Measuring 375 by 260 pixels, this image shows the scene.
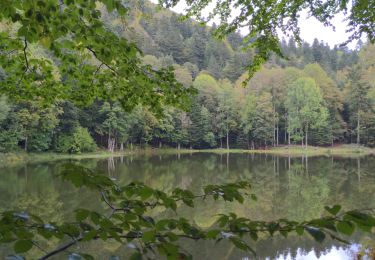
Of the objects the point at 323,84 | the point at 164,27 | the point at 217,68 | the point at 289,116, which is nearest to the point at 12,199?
the point at 289,116

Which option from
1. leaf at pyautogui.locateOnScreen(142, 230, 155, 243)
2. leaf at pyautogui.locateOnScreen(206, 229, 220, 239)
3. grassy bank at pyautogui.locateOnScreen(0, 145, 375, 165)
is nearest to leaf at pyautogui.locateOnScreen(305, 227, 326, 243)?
leaf at pyautogui.locateOnScreen(206, 229, 220, 239)

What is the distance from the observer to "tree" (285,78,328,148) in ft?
163

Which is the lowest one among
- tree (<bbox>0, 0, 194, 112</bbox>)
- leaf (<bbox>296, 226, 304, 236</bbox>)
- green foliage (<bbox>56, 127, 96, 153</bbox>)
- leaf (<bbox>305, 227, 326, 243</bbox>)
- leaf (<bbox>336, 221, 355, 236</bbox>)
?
green foliage (<bbox>56, 127, 96, 153</bbox>)

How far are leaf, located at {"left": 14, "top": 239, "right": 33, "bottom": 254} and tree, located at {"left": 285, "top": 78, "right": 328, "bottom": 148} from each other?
5111cm

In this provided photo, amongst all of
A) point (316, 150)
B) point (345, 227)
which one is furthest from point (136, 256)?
point (316, 150)

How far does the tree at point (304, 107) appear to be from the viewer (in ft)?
163

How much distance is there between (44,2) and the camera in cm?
175

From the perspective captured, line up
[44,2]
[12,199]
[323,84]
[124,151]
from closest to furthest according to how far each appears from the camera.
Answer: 1. [44,2]
2. [12,199]
3. [124,151]
4. [323,84]

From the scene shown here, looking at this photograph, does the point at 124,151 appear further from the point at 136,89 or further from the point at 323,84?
the point at 136,89

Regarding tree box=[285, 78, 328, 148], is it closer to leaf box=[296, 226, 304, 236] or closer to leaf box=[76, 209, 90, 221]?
leaf box=[296, 226, 304, 236]

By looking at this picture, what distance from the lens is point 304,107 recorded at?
164 ft

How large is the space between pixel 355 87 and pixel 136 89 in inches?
2082

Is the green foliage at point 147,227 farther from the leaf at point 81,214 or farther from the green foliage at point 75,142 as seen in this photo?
the green foliage at point 75,142

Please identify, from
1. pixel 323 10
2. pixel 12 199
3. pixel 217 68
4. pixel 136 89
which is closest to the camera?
pixel 136 89
